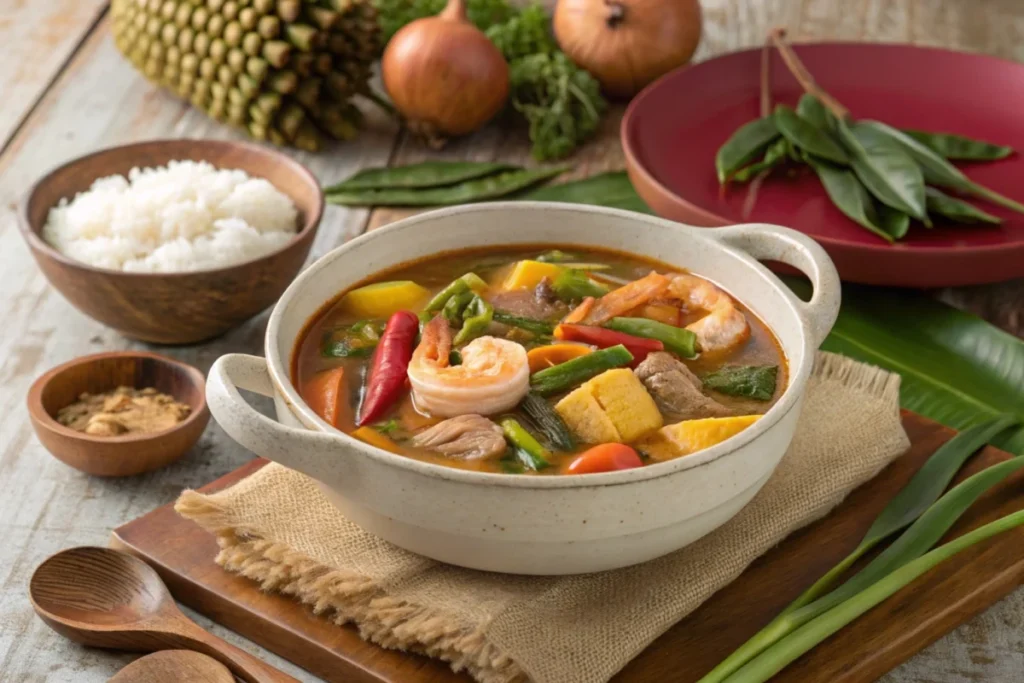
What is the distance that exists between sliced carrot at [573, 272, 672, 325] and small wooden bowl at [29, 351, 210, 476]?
92 cm

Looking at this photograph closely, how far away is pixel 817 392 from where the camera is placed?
2857 mm

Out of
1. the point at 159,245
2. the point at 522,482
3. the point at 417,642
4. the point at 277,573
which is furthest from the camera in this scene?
the point at 159,245

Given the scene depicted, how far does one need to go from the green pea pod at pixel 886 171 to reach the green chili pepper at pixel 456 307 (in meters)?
1.48

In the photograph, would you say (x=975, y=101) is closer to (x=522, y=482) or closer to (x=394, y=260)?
(x=394, y=260)

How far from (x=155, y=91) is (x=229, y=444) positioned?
2.24m

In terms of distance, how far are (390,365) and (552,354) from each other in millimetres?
331

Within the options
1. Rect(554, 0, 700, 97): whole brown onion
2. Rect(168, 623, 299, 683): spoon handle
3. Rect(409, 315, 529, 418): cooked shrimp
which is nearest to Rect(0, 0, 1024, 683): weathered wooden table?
Rect(168, 623, 299, 683): spoon handle

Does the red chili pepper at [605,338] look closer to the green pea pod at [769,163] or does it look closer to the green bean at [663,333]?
the green bean at [663,333]

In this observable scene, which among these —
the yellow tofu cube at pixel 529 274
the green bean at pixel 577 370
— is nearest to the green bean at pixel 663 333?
the green bean at pixel 577 370

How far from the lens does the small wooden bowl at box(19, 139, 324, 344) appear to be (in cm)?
307

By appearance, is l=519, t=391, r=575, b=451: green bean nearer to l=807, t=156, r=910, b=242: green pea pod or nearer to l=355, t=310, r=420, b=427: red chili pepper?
l=355, t=310, r=420, b=427: red chili pepper

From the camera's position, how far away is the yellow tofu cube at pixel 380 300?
2654mm

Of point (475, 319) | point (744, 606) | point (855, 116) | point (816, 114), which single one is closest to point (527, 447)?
point (475, 319)

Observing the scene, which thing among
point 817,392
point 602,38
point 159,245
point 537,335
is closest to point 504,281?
point 537,335
